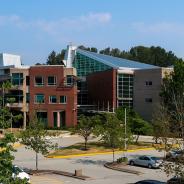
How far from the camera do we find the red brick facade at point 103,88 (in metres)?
84.2

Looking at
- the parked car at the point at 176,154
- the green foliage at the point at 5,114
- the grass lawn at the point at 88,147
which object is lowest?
the grass lawn at the point at 88,147

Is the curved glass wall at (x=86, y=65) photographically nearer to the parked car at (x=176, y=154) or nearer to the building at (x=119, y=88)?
the building at (x=119, y=88)

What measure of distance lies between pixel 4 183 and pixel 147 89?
70.8 m

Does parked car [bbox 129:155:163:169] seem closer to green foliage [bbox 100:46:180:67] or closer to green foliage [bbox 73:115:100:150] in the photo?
green foliage [bbox 73:115:100:150]

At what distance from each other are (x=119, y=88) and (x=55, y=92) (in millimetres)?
11609

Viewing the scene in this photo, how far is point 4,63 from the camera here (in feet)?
328

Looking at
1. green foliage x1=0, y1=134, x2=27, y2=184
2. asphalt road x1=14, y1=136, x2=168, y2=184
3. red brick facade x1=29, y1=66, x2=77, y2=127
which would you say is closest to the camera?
green foliage x1=0, y1=134, x2=27, y2=184

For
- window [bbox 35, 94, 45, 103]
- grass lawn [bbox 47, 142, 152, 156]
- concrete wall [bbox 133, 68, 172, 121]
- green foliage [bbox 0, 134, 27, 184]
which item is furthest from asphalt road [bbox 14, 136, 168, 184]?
concrete wall [bbox 133, 68, 172, 121]

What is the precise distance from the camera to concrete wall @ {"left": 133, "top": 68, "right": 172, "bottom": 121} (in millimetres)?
80125

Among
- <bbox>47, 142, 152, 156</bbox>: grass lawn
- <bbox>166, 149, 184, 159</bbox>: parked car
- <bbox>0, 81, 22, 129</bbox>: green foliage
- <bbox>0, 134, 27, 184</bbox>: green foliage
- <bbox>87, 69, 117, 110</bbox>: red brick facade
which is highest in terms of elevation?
<bbox>87, 69, 117, 110</bbox>: red brick facade

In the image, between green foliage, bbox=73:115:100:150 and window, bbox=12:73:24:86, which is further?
window, bbox=12:73:24:86

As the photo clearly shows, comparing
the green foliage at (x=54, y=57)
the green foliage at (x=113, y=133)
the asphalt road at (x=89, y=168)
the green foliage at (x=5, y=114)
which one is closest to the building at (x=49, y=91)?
the asphalt road at (x=89, y=168)

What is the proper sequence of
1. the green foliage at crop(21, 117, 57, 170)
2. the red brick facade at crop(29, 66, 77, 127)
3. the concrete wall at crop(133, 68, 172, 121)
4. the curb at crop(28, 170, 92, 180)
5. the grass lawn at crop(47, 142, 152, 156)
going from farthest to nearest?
the concrete wall at crop(133, 68, 172, 121)
the red brick facade at crop(29, 66, 77, 127)
the grass lawn at crop(47, 142, 152, 156)
the green foliage at crop(21, 117, 57, 170)
the curb at crop(28, 170, 92, 180)

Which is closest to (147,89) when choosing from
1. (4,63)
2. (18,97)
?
(18,97)
